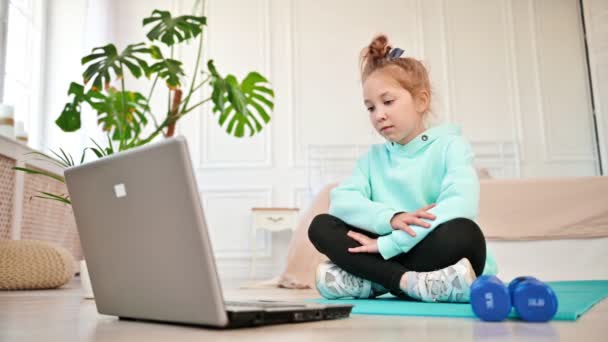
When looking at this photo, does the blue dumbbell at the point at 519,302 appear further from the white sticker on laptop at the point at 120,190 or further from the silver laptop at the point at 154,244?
the white sticker on laptop at the point at 120,190

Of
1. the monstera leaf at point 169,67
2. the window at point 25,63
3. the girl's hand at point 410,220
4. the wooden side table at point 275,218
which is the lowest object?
the girl's hand at point 410,220

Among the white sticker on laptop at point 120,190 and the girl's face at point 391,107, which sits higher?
the girl's face at point 391,107

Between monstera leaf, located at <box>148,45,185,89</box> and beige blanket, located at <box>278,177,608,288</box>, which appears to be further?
monstera leaf, located at <box>148,45,185,89</box>

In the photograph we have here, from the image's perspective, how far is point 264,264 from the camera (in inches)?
188

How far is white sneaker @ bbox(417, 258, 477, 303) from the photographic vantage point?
1259mm

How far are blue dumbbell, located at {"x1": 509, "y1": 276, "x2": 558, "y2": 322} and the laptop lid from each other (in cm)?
50

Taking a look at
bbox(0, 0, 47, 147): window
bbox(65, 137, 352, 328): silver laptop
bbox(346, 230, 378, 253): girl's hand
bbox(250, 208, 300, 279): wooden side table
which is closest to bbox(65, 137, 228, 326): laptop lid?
bbox(65, 137, 352, 328): silver laptop

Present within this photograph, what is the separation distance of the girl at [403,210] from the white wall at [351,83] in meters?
3.23

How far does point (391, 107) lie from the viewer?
1.52 meters

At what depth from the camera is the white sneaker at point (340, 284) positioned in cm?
151

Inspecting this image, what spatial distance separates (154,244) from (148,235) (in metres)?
0.02

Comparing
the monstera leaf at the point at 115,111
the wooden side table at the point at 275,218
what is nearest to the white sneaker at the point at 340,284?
the monstera leaf at the point at 115,111

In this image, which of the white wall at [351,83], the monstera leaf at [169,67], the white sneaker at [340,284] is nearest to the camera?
the white sneaker at [340,284]

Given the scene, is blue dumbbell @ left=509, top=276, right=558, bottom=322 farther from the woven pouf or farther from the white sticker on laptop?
the woven pouf
